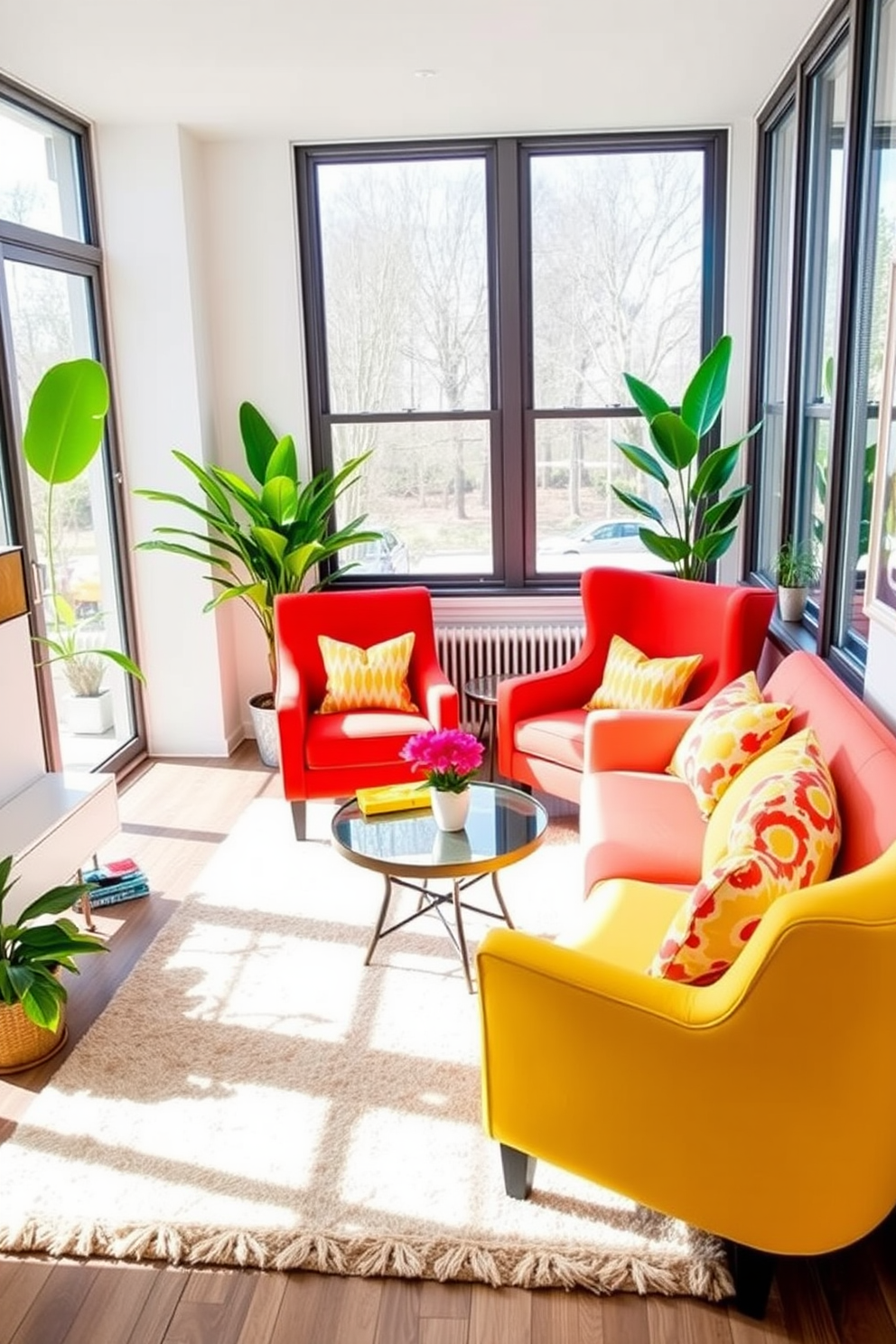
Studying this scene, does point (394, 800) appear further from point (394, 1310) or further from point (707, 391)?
point (707, 391)

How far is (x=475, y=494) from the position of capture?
5270 millimetres

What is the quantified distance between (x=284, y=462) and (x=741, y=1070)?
3.60 m

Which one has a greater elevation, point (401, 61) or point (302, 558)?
point (401, 61)

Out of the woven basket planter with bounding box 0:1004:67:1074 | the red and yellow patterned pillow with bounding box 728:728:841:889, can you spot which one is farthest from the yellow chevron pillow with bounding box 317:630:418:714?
the red and yellow patterned pillow with bounding box 728:728:841:889

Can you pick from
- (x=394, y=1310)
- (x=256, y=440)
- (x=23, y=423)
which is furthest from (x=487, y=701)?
(x=394, y=1310)

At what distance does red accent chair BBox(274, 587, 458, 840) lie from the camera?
4004 mm

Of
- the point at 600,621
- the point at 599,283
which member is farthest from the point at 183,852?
Result: the point at 599,283

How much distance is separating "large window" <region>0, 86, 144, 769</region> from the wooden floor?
2160 millimetres

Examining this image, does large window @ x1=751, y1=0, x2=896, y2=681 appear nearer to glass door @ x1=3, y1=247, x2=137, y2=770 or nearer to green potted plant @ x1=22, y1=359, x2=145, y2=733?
green potted plant @ x1=22, y1=359, x2=145, y2=733

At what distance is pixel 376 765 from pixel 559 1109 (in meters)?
2.06

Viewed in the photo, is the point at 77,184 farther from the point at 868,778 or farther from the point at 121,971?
the point at 868,778

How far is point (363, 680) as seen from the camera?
425 cm

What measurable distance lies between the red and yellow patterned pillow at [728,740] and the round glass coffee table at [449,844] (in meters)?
0.44

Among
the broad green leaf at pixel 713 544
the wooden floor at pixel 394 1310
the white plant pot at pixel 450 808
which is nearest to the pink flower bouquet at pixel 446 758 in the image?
the white plant pot at pixel 450 808
